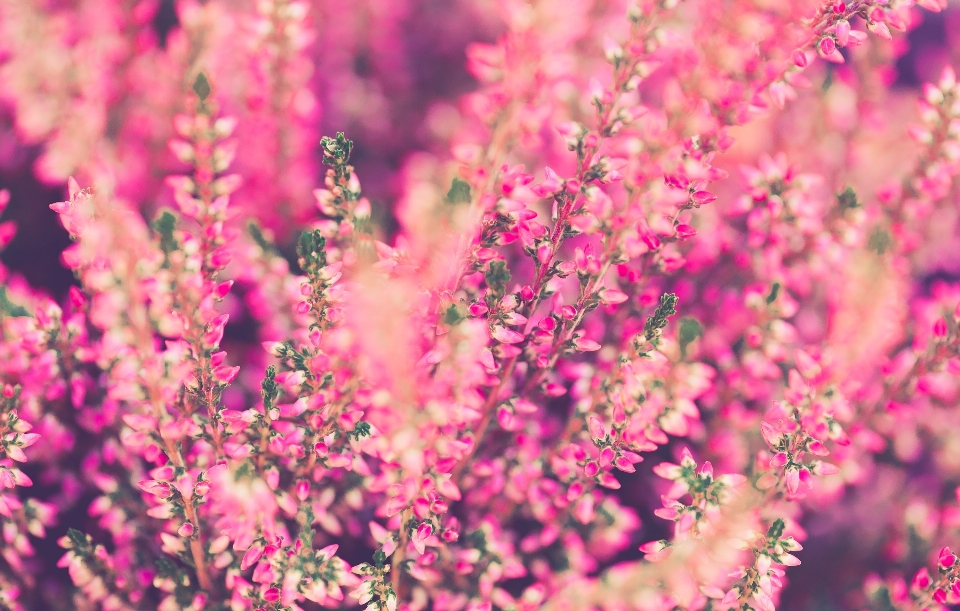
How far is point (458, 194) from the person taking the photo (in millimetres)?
929

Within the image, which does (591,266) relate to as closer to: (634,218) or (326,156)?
(634,218)

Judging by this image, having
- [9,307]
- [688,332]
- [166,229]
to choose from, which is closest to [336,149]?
[166,229]

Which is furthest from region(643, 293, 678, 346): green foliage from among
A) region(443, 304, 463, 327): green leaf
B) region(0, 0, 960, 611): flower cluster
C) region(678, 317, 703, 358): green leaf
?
region(443, 304, 463, 327): green leaf

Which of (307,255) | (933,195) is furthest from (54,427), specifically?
(933,195)

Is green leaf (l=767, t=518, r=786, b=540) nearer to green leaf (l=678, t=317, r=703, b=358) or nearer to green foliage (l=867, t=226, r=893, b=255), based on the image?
green leaf (l=678, t=317, r=703, b=358)

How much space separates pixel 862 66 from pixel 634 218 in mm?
1319

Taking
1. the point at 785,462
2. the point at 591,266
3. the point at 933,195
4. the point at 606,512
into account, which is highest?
the point at 933,195

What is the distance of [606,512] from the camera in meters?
1.42

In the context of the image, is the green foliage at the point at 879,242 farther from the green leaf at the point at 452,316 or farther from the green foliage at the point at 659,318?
the green leaf at the point at 452,316

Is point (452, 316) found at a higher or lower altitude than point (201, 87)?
lower

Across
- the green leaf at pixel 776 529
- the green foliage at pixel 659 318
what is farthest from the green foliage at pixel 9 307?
the green leaf at pixel 776 529

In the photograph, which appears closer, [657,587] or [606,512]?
[657,587]

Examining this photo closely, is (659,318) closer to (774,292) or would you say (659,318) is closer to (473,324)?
(473,324)

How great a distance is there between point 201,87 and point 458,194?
379 millimetres
